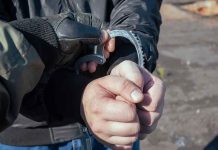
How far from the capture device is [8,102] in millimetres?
1175

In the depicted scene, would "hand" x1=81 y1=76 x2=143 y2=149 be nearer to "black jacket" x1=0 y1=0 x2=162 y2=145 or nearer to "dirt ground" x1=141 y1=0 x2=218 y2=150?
"black jacket" x1=0 y1=0 x2=162 y2=145

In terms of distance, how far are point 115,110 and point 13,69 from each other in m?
0.26

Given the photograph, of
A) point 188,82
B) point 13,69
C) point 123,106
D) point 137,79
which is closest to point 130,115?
point 123,106

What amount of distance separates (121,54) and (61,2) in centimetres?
25

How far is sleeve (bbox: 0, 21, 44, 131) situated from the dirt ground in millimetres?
2302

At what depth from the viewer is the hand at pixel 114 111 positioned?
128 cm

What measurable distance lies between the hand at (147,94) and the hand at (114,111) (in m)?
0.06

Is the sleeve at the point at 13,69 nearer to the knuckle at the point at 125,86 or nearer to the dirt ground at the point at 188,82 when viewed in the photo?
the knuckle at the point at 125,86

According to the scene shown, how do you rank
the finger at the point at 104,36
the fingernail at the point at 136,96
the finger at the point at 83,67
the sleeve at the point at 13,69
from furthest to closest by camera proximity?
the finger at the point at 83,67, the finger at the point at 104,36, the fingernail at the point at 136,96, the sleeve at the point at 13,69

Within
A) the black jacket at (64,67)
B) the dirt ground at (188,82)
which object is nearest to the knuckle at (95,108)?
the black jacket at (64,67)

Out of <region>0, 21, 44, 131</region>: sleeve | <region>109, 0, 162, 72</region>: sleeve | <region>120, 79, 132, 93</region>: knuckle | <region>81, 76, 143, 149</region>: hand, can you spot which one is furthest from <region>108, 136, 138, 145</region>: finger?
<region>109, 0, 162, 72</region>: sleeve

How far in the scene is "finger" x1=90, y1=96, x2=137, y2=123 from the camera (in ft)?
4.17

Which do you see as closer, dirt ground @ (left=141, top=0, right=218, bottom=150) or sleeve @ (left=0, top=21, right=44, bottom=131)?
sleeve @ (left=0, top=21, right=44, bottom=131)

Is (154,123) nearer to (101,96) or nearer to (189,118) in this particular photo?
(101,96)
